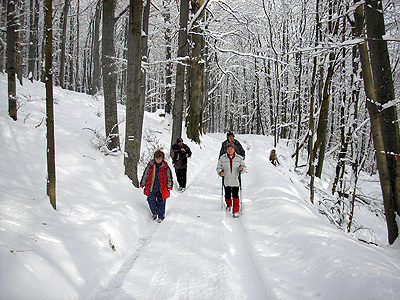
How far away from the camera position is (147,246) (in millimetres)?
4832

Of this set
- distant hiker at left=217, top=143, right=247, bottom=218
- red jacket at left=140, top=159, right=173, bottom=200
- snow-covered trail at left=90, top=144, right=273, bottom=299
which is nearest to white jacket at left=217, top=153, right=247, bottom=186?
distant hiker at left=217, top=143, right=247, bottom=218

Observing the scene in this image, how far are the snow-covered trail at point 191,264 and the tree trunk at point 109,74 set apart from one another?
12.6 feet

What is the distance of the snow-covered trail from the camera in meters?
3.47

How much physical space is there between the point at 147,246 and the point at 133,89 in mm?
4518

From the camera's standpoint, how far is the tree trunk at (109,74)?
26.3 feet

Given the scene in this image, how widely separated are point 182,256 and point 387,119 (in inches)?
189

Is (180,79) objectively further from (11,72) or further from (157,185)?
(157,185)

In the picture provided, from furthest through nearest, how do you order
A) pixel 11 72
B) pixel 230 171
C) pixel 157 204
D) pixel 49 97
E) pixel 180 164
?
A: pixel 180 164
pixel 11 72
pixel 230 171
pixel 157 204
pixel 49 97

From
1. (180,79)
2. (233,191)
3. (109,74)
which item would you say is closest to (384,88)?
(233,191)

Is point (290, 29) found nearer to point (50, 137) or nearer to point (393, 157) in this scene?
point (393, 157)

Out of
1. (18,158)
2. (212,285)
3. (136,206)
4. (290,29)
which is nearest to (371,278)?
(212,285)

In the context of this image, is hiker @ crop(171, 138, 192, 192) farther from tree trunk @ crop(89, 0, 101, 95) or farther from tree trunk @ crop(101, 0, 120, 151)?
tree trunk @ crop(89, 0, 101, 95)

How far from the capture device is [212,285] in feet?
11.8

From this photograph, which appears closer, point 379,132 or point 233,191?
point 379,132
